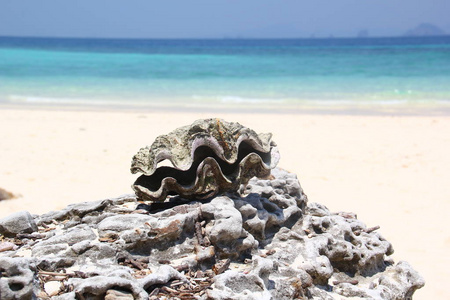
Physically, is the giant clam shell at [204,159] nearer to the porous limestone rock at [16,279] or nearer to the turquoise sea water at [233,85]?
the porous limestone rock at [16,279]

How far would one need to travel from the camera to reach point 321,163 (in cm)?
1027

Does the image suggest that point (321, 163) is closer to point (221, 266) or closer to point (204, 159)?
point (204, 159)

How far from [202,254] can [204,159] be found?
740mm

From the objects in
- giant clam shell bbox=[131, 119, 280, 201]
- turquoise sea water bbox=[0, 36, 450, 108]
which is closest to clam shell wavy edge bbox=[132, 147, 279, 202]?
giant clam shell bbox=[131, 119, 280, 201]

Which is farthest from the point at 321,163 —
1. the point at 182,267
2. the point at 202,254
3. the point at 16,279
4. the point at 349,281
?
the point at 16,279

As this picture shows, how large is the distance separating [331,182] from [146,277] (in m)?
6.29

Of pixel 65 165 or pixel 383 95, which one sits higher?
pixel 383 95

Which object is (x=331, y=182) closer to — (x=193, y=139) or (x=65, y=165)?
(x=65, y=165)

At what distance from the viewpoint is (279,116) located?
16.3 metres

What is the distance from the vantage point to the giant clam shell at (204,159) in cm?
381

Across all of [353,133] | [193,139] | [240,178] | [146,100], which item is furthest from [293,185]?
[146,100]

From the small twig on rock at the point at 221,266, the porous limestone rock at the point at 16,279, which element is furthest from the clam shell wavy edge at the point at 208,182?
the porous limestone rock at the point at 16,279

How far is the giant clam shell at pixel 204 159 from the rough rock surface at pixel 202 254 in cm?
12

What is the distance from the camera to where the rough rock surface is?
2.99 m
